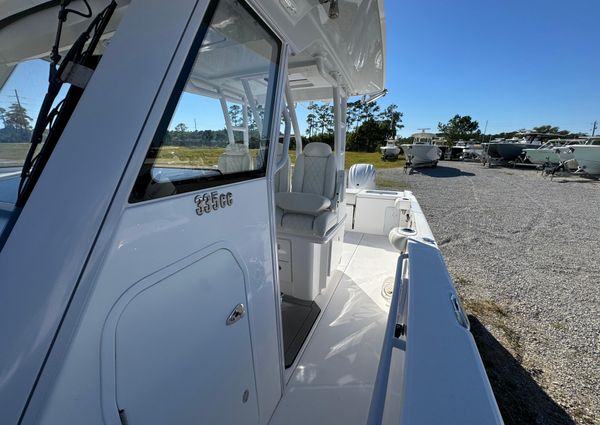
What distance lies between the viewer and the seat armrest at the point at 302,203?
83.4 inches

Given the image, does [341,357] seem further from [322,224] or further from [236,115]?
[236,115]

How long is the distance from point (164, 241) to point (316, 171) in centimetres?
210

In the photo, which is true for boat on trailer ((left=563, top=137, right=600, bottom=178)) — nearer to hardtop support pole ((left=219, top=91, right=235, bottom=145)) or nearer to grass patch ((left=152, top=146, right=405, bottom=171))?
hardtop support pole ((left=219, top=91, right=235, bottom=145))

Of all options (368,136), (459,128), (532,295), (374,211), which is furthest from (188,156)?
(459,128)

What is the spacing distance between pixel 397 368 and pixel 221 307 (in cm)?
132

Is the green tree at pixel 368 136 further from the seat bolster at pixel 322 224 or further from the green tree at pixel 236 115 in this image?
the green tree at pixel 236 115

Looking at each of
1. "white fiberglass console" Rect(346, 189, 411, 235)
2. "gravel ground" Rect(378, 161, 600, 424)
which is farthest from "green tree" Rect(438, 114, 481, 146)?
"white fiberglass console" Rect(346, 189, 411, 235)

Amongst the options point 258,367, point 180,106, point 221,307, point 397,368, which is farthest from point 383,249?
point 180,106

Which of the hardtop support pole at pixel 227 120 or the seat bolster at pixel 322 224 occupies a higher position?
the hardtop support pole at pixel 227 120

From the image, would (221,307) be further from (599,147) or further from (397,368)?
(599,147)

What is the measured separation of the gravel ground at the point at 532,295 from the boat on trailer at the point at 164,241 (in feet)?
4.29

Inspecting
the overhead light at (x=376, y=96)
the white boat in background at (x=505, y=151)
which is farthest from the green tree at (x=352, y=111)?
the white boat in background at (x=505, y=151)

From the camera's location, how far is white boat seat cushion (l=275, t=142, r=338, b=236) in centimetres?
213

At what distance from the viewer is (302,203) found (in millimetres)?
2158
